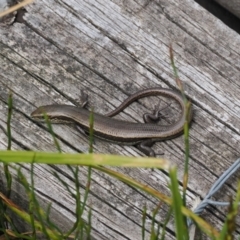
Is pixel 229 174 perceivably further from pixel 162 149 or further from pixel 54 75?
pixel 54 75

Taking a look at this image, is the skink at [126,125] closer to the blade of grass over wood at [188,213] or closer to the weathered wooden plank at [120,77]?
the weathered wooden plank at [120,77]

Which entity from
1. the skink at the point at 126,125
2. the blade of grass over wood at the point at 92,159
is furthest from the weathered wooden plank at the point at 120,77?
the blade of grass over wood at the point at 92,159

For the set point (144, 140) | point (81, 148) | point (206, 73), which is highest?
point (206, 73)

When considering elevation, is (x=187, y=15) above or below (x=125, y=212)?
above

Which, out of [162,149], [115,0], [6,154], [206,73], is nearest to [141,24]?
[115,0]

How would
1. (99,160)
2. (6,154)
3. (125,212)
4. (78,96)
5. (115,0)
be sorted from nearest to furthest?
(99,160) < (6,154) < (125,212) < (78,96) < (115,0)

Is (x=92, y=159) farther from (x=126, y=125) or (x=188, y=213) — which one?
(x=126, y=125)
